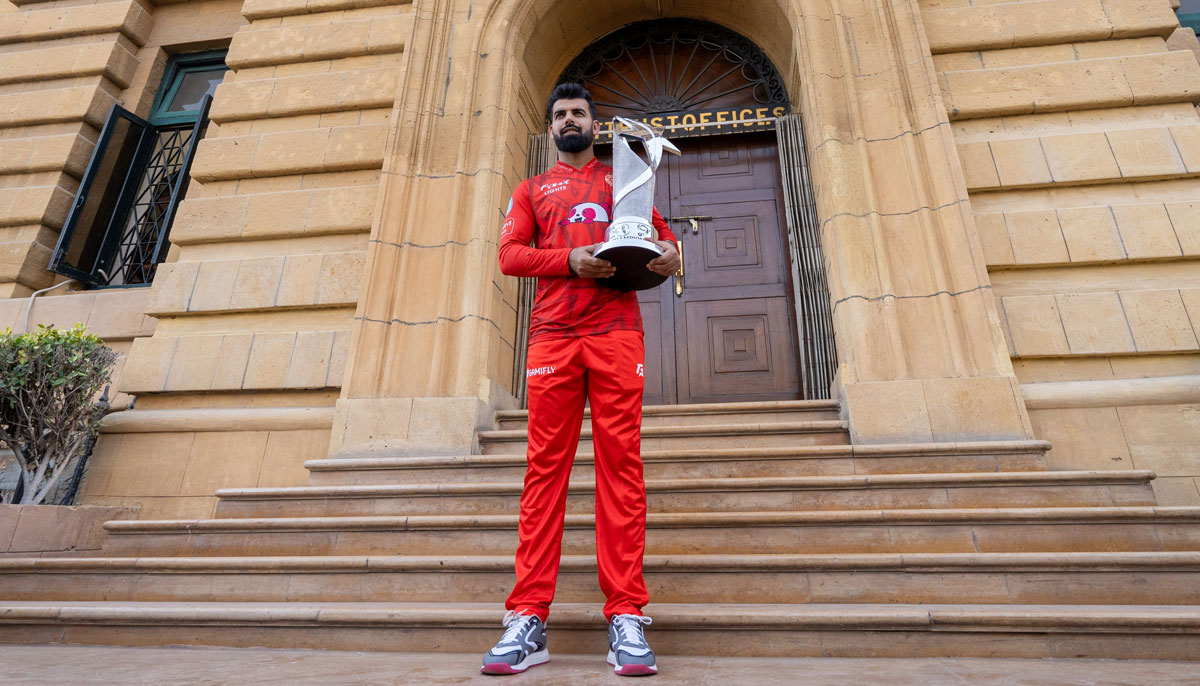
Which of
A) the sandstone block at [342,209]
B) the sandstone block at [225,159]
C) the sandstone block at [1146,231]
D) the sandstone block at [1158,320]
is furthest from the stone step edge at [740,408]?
the sandstone block at [225,159]

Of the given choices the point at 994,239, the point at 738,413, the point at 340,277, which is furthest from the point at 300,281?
the point at 994,239

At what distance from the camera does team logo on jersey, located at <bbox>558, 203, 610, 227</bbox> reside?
3.03 meters

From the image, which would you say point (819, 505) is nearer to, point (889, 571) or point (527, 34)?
point (889, 571)

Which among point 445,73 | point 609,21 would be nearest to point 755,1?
point 609,21

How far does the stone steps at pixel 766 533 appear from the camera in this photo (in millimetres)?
3453

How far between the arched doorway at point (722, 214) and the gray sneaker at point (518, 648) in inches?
164

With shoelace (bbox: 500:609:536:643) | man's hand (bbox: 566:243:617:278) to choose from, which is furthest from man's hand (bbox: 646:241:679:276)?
shoelace (bbox: 500:609:536:643)

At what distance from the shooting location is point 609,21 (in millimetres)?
7750

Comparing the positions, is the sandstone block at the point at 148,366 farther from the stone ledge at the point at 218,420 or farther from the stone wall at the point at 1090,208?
the stone wall at the point at 1090,208

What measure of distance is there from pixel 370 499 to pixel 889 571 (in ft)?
10.7

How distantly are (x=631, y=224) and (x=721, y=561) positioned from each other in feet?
5.94

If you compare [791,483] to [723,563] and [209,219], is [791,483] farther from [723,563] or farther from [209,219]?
[209,219]

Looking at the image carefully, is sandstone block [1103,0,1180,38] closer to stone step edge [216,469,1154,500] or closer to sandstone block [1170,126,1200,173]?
sandstone block [1170,126,1200,173]

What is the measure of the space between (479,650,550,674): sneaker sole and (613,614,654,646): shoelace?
0.34 m
